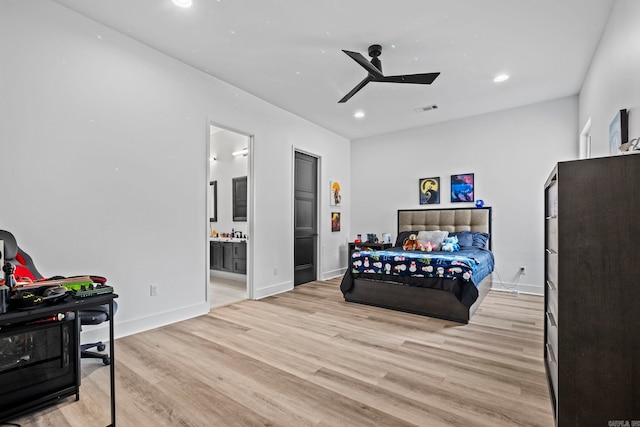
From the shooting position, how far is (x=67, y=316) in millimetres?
1926

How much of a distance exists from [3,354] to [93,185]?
5.06ft

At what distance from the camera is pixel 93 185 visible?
2770mm

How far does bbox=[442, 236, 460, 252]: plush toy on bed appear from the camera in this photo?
4.49m

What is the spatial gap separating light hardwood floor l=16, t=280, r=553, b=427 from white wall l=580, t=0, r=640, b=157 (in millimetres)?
1952

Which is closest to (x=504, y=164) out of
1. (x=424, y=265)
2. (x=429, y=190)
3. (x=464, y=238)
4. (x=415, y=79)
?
(x=429, y=190)

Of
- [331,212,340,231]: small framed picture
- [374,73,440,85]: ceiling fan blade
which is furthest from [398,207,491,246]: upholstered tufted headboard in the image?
[374,73,440,85]: ceiling fan blade

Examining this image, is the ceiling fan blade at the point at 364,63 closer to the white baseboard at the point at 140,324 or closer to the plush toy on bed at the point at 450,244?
the plush toy on bed at the point at 450,244

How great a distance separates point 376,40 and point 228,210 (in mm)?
4237

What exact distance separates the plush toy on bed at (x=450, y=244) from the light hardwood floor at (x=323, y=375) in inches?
44.9

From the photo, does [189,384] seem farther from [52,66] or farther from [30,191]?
[52,66]

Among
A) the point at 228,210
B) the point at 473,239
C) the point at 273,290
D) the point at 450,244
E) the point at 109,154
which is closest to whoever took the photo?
the point at 109,154

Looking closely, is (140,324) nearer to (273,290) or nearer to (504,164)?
(273,290)

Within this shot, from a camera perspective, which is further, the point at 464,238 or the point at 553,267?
the point at 464,238

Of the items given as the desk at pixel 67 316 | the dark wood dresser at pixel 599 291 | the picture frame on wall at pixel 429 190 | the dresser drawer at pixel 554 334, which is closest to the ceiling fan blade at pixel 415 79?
the dark wood dresser at pixel 599 291
